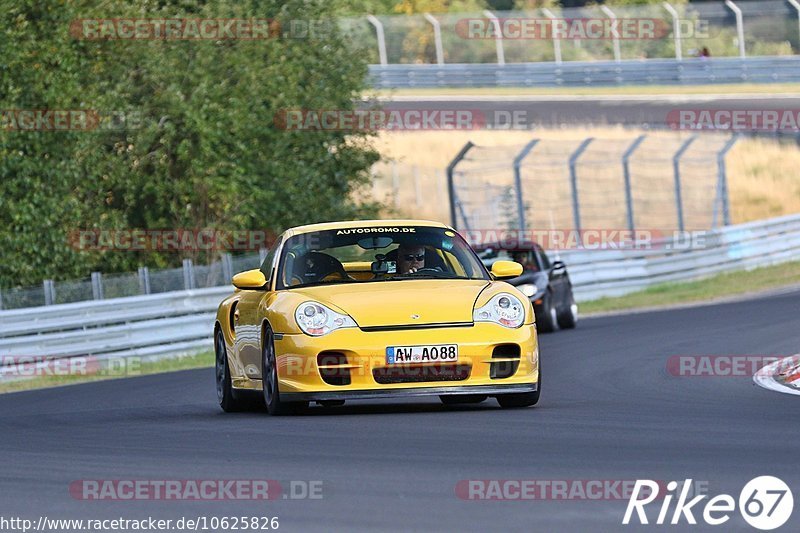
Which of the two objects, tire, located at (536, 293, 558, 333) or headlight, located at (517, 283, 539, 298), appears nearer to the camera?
headlight, located at (517, 283, 539, 298)

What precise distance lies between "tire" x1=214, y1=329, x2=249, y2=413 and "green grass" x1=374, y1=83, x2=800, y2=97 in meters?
34.5

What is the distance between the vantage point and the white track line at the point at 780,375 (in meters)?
13.6

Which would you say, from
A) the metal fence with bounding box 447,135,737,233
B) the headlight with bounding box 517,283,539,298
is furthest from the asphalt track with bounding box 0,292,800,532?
the metal fence with bounding box 447,135,737,233

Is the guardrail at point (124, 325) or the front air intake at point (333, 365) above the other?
the front air intake at point (333, 365)

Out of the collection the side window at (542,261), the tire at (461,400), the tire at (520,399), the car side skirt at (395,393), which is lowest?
the side window at (542,261)

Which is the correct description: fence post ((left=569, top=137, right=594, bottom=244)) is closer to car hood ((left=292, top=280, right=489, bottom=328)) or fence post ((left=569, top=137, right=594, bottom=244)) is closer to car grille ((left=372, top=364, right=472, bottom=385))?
car hood ((left=292, top=280, right=489, bottom=328))

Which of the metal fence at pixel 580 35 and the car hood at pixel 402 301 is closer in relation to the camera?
the car hood at pixel 402 301

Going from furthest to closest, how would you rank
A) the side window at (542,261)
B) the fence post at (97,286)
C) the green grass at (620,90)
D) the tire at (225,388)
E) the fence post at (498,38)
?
the fence post at (498,38)
the green grass at (620,90)
the side window at (542,261)
the fence post at (97,286)
the tire at (225,388)

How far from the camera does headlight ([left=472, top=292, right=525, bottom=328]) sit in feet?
38.1

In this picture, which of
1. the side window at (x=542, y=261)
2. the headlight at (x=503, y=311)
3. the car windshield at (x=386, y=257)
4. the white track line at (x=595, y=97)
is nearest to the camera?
the headlight at (x=503, y=311)

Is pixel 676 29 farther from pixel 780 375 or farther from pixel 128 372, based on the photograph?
pixel 780 375

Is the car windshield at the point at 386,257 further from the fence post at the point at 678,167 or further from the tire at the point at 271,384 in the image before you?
the fence post at the point at 678,167

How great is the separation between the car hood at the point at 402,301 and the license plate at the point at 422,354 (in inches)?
6.3

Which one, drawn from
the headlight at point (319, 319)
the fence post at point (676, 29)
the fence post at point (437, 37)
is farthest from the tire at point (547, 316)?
the fence post at point (437, 37)
